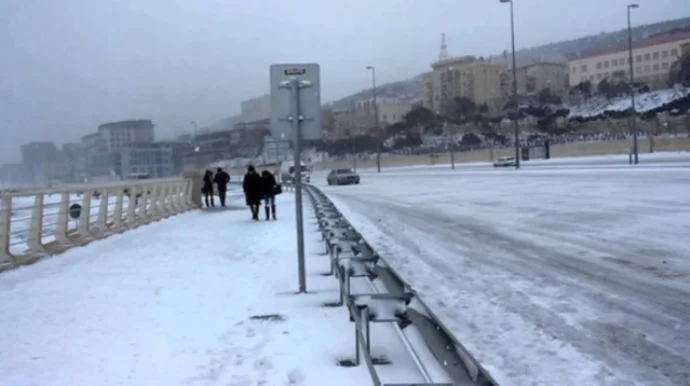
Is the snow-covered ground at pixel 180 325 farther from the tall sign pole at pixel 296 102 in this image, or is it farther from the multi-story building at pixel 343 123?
the multi-story building at pixel 343 123

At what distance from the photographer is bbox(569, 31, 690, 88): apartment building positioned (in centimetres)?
11885

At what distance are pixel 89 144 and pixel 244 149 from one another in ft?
65.8

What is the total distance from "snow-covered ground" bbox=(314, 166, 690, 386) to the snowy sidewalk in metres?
1.44

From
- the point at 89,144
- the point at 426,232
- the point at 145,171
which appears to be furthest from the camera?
the point at 89,144

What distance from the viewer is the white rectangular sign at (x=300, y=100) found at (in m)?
8.58

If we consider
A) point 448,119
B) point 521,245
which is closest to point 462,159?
point 448,119

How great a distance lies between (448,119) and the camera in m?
127

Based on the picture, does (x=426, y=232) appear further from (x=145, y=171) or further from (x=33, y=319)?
(x=145, y=171)

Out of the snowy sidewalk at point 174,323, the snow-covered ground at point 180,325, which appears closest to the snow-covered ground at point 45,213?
the snowy sidewalk at point 174,323

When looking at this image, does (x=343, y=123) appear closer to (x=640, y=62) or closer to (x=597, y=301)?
(x=640, y=62)

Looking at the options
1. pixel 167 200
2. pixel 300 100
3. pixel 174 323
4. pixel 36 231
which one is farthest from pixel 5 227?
pixel 167 200

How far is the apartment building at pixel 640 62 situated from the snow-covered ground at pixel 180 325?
10713 cm

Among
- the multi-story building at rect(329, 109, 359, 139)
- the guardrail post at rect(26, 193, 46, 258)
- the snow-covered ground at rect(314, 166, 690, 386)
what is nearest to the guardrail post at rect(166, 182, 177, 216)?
the snow-covered ground at rect(314, 166, 690, 386)

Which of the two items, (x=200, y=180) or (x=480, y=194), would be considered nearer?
(x=480, y=194)
